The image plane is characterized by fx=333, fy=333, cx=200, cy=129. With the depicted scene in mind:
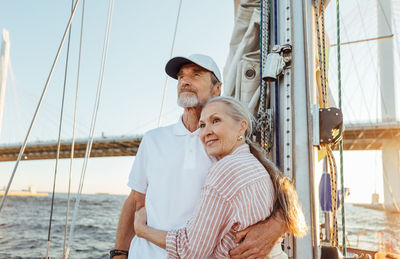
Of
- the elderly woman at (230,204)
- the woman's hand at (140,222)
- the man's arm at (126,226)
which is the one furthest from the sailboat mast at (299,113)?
the man's arm at (126,226)

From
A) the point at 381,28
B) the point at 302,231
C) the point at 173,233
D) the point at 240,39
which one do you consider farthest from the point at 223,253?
the point at 381,28

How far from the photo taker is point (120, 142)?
72.6 ft

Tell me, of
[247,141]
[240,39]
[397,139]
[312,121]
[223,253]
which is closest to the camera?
[223,253]

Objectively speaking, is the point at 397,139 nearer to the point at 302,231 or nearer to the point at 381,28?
the point at 381,28

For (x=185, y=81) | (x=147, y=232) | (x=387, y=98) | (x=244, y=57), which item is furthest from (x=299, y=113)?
(x=387, y=98)

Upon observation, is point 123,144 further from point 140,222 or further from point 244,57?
point 140,222

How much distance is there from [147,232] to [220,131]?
0.42 m

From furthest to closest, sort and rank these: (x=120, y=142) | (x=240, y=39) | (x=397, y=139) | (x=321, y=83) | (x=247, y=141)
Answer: (x=120, y=142) → (x=397, y=139) → (x=240, y=39) → (x=321, y=83) → (x=247, y=141)

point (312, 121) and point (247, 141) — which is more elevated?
point (312, 121)

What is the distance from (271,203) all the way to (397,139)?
72.4ft

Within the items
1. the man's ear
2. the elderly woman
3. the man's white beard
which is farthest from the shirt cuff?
the man's ear

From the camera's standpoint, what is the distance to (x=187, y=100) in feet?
4.42

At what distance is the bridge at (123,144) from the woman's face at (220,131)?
1914 cm

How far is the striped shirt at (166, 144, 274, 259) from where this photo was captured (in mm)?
888
